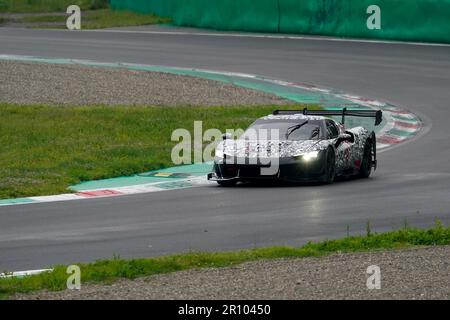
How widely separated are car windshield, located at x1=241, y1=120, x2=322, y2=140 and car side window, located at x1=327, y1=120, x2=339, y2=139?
0.54ft

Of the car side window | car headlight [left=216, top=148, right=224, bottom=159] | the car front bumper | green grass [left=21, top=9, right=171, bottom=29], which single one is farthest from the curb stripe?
green grass [left=21, top=9, right=171, bottom=29]

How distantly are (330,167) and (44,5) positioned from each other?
127ft

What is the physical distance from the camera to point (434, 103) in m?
30.3

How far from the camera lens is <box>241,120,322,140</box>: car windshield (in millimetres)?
20422

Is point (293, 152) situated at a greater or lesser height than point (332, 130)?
lesser

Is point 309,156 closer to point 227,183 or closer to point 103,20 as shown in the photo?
point 227,183

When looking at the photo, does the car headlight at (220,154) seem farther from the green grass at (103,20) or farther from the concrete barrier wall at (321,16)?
the green grass at (103,20)

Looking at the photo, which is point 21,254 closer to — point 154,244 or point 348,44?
point 154,244

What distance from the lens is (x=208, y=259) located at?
515 inches

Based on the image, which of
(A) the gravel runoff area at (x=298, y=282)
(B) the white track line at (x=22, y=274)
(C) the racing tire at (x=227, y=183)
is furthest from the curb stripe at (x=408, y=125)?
(B) the white track line at (x=22, y=274)

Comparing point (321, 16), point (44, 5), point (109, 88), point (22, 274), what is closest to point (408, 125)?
point (109, 88)

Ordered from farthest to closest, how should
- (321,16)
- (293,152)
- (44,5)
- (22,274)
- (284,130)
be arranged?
(44,5)
(321,16)
(284,130)
(293,152)
(22,274)

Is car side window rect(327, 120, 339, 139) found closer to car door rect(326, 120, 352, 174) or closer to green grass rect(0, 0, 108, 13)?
car door rect(326, 120, 352, 174)
